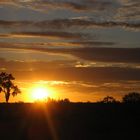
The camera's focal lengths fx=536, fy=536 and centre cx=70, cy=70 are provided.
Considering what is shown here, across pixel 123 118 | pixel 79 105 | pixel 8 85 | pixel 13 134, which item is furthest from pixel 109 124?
pixel 8 85

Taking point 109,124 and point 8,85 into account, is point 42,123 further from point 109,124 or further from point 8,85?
point 8,85

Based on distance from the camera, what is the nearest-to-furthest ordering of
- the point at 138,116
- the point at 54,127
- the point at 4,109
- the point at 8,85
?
the point at 54,127 → the point at 138,116 → the point at 4,109 → the point at 8,85

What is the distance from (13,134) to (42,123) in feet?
7.50

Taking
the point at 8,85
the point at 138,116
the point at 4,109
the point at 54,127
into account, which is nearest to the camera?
the point at 54,127

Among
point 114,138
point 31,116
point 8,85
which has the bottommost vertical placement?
point 114,138

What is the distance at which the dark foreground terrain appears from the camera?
27172 millimetres

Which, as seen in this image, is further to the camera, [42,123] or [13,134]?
[42,123]

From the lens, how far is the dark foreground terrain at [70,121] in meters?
27.2

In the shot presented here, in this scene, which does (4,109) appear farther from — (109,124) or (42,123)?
(109,124)

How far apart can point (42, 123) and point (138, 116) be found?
18.2 ft

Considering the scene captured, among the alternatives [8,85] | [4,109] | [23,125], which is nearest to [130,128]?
[23,125]

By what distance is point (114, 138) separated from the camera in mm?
26531

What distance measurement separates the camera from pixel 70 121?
97.1ft

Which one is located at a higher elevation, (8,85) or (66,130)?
(8,85)
